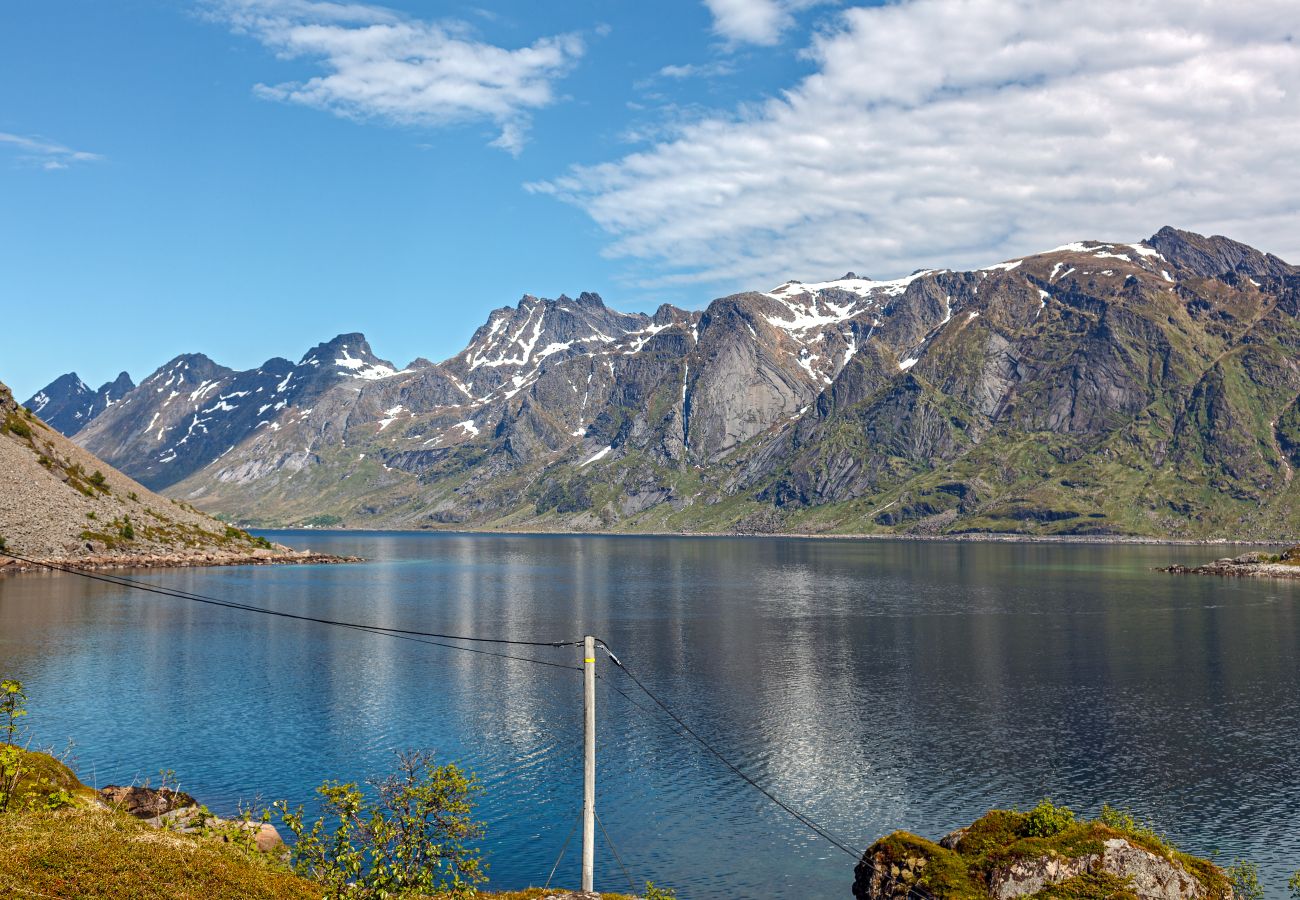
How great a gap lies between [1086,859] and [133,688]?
88.5 metres

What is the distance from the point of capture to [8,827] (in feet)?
93.4

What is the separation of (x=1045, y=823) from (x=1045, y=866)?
2409 millimetres

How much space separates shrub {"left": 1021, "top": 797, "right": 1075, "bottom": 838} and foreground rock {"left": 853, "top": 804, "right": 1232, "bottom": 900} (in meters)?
0.04

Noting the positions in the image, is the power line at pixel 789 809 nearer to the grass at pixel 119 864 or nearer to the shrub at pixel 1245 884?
the grass at pixel 119 864

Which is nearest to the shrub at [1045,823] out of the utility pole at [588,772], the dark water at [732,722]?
the dark water at [732,722]

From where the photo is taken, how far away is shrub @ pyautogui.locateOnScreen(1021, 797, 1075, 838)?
41219 millimetres

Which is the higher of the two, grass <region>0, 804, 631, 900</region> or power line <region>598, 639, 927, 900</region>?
grass <region>0, 804, 631, 900</region>

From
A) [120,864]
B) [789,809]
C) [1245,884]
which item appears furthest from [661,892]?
[1245,884]

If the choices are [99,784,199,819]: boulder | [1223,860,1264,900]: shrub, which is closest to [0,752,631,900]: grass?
[99,784,199,819]: boulder

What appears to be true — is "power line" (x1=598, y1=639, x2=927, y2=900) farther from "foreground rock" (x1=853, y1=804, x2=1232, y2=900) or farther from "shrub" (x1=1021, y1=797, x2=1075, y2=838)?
"shrub" (x1=1021, y1=797, x2=1075, y2=838)

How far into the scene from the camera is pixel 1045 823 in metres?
41.3

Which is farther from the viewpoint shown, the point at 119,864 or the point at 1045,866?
the point at 1045,866

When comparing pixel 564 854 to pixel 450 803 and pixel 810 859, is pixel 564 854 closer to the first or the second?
pixel 810 859

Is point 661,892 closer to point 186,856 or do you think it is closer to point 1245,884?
point 186,856
